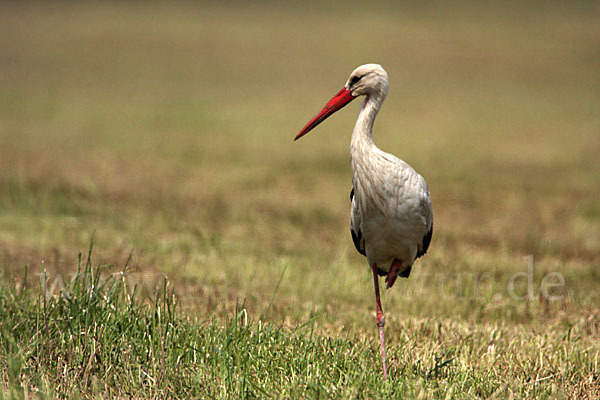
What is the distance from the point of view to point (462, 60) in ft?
103

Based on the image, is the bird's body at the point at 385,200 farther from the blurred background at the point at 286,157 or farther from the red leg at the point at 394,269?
the blurred background at the point at 286,157

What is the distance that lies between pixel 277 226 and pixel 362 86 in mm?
4775

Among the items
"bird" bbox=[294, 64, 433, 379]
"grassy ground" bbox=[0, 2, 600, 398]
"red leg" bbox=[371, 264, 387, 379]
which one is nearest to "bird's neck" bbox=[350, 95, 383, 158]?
"bird" bbox=[294, 64, 433, 379]

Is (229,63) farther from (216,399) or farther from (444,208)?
(216,399)

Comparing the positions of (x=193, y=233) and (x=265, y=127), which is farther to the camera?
(x=265, y=127)

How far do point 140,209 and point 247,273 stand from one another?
3230 millimetres

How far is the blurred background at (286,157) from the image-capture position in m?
6.88

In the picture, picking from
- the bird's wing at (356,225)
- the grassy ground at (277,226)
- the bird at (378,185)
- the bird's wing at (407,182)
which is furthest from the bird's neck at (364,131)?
the grassy ground at (277,226)

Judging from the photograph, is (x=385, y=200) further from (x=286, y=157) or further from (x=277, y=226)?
(x=286, y=157)

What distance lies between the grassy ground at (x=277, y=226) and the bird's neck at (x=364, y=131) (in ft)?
4.02

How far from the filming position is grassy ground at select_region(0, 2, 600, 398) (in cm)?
431

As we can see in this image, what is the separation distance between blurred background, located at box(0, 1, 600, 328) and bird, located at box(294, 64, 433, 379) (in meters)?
1.01

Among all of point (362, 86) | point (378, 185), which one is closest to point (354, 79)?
point (362, 86)

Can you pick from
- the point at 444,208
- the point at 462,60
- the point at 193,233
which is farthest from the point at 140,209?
the point at 462,60
